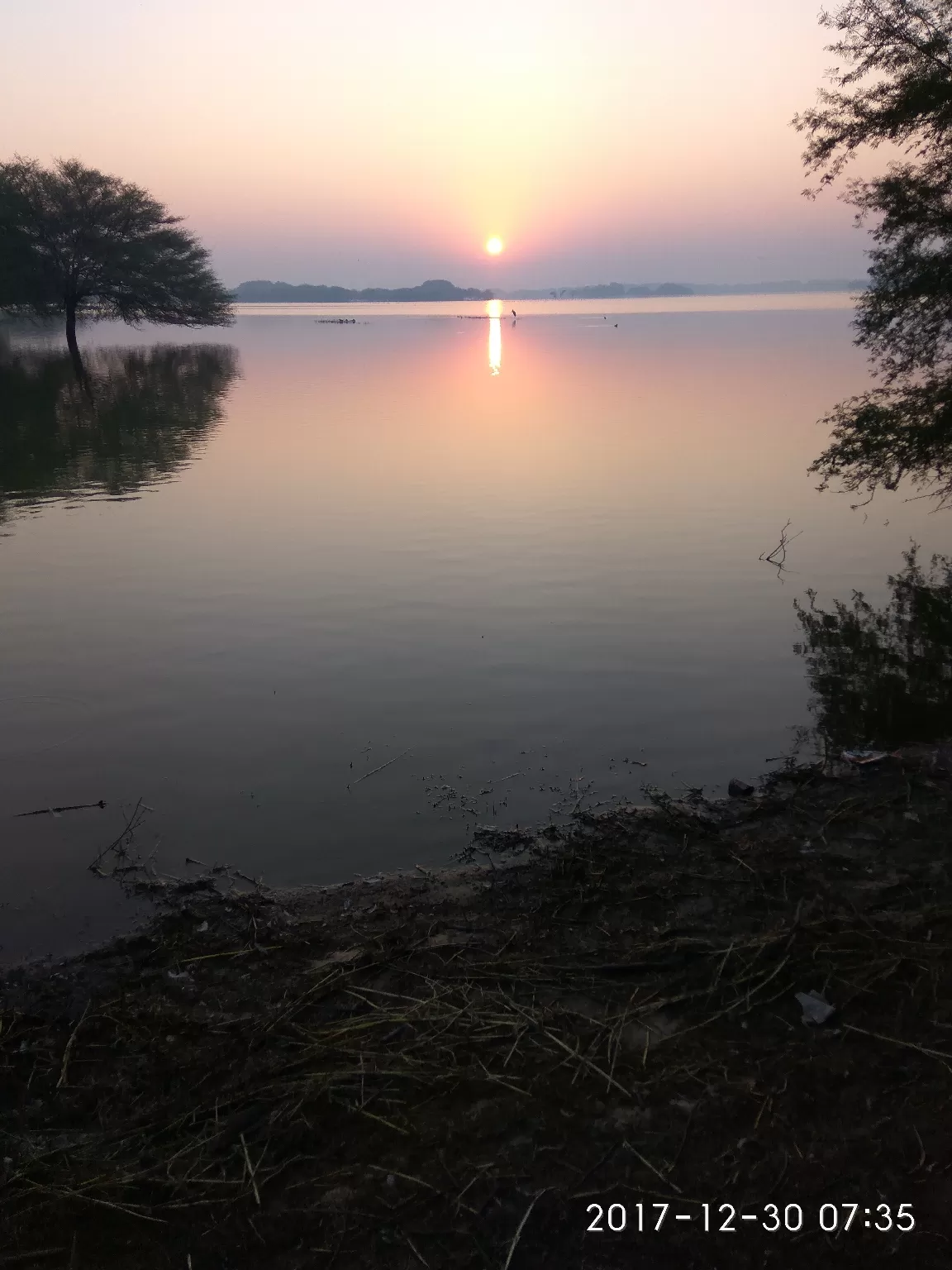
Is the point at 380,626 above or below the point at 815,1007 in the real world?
above

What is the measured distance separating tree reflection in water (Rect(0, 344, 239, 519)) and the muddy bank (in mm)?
19287

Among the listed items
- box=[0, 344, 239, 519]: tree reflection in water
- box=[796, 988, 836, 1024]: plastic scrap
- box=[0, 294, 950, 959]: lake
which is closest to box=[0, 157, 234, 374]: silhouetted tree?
box=[0, 344, 239, 519]: tree reflection in water

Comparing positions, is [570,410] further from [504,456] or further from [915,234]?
[915,234]

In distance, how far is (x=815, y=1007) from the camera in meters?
5.18

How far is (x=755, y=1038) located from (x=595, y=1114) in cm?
115

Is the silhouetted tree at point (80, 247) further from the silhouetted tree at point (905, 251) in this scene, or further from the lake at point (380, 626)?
the silhouetted tree at point (905, 251)

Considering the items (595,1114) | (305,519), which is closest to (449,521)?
(305,519)

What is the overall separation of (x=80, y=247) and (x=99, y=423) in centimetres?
4092

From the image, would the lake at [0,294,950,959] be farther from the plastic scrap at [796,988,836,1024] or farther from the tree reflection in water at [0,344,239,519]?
the plastic scrap at [796,988,836,1024]

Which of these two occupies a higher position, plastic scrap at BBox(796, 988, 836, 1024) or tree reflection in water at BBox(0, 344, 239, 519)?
tree reflection in water at BBox(0, 344, 239, 519)

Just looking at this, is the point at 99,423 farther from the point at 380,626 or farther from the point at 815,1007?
the point at 815,1007

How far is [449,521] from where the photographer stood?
65.3 feet

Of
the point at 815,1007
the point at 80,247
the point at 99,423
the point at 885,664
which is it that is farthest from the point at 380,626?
the point at 80,247

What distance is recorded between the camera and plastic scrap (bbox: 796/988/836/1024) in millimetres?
5105
